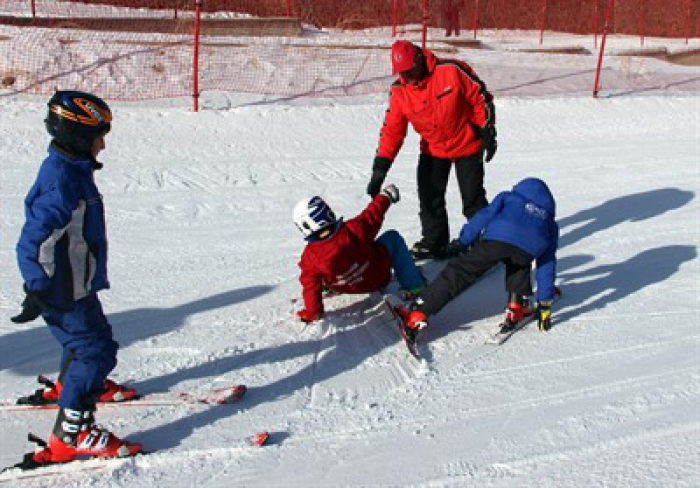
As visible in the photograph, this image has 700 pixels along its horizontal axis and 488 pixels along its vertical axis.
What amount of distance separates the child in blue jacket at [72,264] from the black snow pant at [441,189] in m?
3.48

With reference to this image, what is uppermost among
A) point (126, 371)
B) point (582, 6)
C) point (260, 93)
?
point (582, 6)

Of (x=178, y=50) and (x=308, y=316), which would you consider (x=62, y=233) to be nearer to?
(x=308, y=316)

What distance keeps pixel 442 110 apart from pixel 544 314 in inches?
72.5

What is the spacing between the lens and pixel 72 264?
3.77 meters

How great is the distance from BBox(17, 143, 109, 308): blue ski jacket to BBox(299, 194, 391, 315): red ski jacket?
1.67 metres

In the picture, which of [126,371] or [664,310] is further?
[664,310]

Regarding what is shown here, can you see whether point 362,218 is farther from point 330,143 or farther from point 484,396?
point 330,143

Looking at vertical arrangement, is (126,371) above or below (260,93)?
below

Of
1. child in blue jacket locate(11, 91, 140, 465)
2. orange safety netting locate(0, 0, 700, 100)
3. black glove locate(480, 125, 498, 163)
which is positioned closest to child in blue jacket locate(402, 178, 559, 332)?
black glove locate(480, 125, 498, 163)

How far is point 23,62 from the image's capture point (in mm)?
12359

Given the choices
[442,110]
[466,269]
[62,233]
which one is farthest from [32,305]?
[442,110]

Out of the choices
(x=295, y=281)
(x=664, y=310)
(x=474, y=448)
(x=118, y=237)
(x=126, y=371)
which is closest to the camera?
(x=474, y=448)

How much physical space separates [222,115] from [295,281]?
5.35 metres

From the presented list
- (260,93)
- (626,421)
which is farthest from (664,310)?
(260,93)
